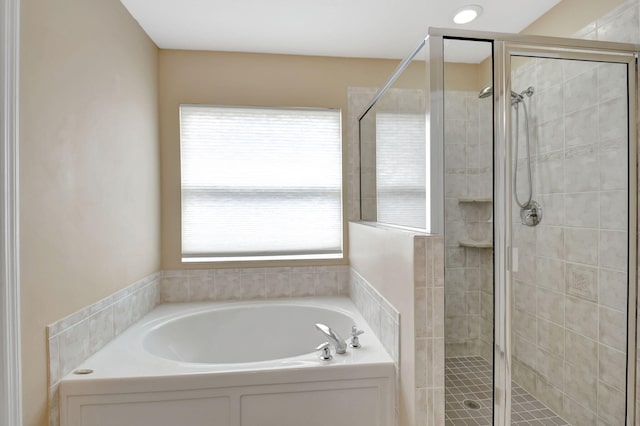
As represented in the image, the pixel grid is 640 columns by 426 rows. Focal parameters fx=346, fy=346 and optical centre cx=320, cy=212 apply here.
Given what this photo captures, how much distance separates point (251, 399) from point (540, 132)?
66.7 inches

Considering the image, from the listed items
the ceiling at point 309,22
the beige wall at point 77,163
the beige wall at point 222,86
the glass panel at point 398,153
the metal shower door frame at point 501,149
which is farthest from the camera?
the beige wall at point 222,86

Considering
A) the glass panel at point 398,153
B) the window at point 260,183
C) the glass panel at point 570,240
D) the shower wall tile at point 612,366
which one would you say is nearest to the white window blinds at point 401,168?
the glass panel at point 398,153

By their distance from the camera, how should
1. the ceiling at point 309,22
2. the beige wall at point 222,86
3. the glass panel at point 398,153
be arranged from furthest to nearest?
the beige wall at point 222,86
the ceiling at point 309,22
the glass panel at point 398,153

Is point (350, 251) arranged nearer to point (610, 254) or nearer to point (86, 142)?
point (610, 254)

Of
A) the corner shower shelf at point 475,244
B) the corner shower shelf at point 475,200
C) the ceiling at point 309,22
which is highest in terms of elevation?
the ceiling at point 309,22

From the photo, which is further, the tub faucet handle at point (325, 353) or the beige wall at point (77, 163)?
the tub faucet handle at point (325, 353)

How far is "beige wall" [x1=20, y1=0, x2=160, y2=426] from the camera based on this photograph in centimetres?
130

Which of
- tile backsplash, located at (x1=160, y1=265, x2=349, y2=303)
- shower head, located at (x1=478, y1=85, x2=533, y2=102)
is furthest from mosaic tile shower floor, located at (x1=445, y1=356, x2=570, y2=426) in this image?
tile backsplash, located at (x1=160, y1=265, x2=349, y2=303)

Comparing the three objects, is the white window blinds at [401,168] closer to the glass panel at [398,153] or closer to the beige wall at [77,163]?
the glass panel at [398,153]

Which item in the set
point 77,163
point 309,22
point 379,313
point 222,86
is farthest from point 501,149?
point 222,86

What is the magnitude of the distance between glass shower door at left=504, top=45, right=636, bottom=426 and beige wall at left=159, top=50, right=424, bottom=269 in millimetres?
1537

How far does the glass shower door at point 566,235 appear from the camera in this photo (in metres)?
1.43

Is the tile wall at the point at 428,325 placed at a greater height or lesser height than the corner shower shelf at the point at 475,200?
lesser

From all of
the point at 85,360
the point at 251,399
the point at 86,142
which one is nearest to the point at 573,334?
the point at 251,399
